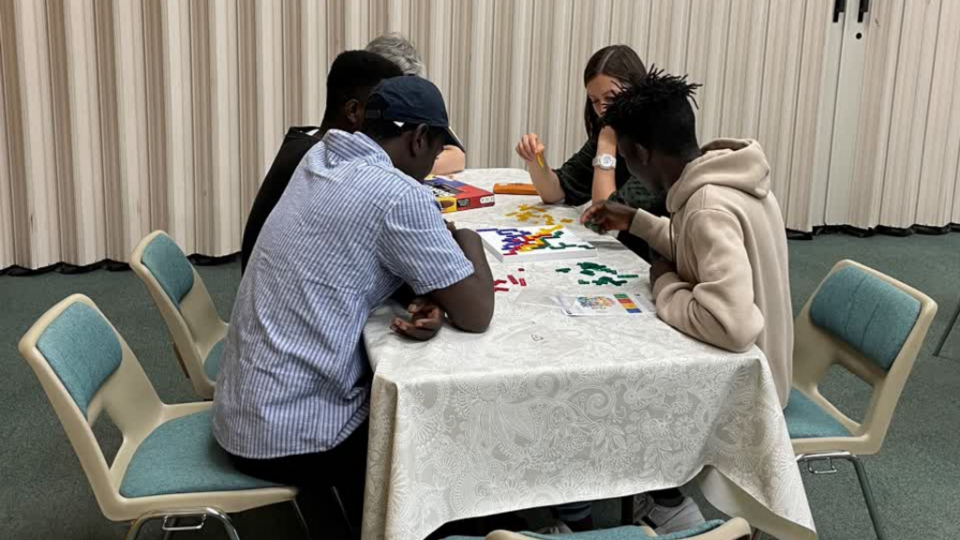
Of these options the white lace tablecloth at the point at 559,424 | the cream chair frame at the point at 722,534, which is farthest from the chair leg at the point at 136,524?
the cream chair frame at the point at 722,534

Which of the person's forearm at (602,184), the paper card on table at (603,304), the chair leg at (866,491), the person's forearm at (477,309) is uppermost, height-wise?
the person's forearm at (602,184)

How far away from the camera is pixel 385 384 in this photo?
1.46 m

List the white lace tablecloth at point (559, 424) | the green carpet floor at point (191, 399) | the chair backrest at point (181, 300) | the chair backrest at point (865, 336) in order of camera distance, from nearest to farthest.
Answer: the white lace tablecloth at point (559, 424)
the chair backrest at point (865, 336)
the chair backrest at point (181, 300)
the green carpet floor at point (191, 399)

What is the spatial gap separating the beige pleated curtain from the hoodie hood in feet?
9.71

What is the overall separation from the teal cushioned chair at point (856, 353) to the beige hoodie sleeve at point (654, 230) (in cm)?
39

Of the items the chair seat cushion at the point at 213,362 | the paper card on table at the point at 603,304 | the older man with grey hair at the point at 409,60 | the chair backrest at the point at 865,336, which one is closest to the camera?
the paper card on table at the point at 603,304

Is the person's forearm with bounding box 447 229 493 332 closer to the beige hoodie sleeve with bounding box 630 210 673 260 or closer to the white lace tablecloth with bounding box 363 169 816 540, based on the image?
the white lace tablecloth with bounding box 363 169 816 540

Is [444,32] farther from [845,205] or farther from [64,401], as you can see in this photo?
[64,401]

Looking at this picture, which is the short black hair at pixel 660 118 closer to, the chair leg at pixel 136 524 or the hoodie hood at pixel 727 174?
the hoodie hood at pixel 727 174

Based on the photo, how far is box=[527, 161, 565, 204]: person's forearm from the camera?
2.88m

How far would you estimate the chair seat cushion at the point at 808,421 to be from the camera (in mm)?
1966

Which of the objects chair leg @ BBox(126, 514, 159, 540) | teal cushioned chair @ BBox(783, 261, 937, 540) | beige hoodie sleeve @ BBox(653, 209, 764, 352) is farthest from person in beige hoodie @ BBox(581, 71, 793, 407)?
chair leg @ BBox(126, 514, 159, 540)

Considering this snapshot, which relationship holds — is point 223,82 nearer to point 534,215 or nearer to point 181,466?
point 534,215

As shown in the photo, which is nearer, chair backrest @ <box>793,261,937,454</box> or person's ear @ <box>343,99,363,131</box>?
chair backrest @ <box>793,261,937,454</box>
